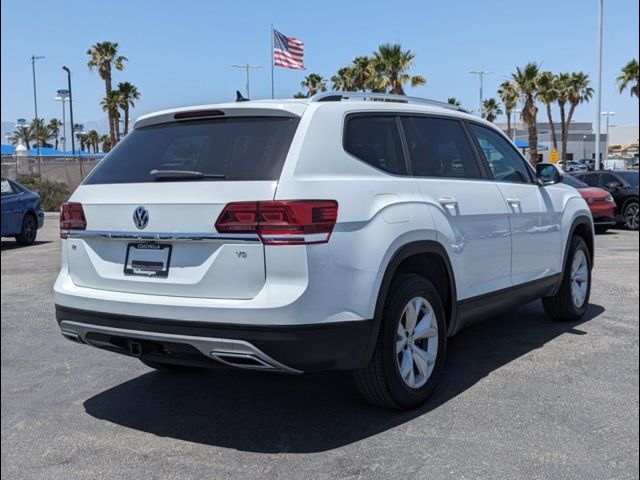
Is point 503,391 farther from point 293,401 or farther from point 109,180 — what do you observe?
point 109,180

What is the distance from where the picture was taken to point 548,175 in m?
6.14

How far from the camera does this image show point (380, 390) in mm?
4055

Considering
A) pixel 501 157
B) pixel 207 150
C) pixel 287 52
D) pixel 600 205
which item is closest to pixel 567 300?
pixel 501 157

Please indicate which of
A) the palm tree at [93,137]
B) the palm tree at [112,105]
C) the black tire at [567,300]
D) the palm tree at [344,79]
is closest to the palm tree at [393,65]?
the palm tree at [344,79]

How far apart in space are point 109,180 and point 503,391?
287 cm

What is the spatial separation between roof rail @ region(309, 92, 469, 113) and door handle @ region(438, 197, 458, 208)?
79cm

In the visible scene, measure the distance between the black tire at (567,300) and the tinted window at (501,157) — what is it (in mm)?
986

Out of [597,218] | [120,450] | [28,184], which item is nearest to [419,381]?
[120,450]

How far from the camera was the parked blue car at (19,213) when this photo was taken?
1401cm

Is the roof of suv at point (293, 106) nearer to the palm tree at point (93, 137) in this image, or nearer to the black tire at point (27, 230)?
A: the black tire at point (27, 230)

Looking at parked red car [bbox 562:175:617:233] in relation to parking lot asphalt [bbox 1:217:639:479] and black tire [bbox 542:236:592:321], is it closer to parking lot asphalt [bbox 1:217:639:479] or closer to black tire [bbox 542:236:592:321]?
black tire [bbox 542:236:592:321]

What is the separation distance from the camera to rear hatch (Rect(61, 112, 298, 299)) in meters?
3.58

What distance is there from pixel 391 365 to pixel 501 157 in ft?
8.03

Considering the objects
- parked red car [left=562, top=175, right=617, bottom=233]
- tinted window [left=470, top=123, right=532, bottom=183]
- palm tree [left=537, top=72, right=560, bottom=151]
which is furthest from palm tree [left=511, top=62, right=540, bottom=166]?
tinted window [left=470, top=123, right=532, bottom=183]
